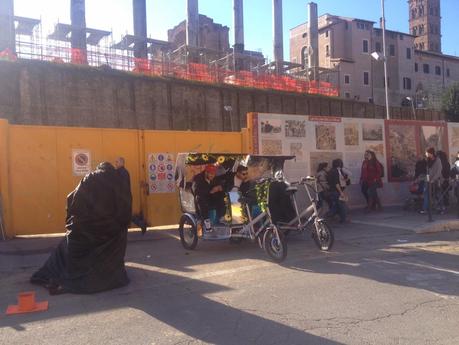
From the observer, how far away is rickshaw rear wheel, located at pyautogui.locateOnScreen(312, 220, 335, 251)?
8617 mm

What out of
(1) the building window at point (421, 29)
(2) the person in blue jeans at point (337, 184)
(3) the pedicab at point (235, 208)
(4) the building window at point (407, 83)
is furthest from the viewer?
(1) the building window at point (421, 29)

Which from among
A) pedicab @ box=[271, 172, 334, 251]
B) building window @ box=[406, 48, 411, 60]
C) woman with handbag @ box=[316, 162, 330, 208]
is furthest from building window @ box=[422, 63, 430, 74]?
pedicab @ box=[271, 172, 334, 251]

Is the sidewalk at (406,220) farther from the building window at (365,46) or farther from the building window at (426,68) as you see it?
the building window at (426,68)

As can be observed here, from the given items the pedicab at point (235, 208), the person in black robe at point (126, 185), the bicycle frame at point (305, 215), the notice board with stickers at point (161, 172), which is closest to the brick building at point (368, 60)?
the notice board with stickers at point (161, 172)

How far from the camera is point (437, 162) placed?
44.7ft

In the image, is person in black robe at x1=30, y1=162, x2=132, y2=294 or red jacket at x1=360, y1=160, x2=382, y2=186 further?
red jacket at x1=360, y1=160, x2=382, y2=186

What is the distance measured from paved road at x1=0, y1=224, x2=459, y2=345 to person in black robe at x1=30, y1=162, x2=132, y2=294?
27cm

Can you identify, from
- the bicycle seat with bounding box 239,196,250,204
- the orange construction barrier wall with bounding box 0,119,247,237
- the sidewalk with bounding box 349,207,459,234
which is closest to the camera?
the bicycle seat with bounding box 239,196,250,204

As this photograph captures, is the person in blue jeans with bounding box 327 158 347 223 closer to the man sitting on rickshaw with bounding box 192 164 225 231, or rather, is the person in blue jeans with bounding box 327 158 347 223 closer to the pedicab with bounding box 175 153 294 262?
the pedicab with bounding box 175 153 294 262

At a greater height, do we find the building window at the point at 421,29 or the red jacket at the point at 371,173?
the building window at the point at 421,29

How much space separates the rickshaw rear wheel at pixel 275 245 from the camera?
7859 millimetres

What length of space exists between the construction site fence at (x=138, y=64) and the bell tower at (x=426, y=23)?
85755 mm

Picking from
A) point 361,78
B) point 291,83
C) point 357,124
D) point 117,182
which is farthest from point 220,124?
point 361,78

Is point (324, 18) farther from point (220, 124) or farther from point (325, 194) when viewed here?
point (325, 194)
